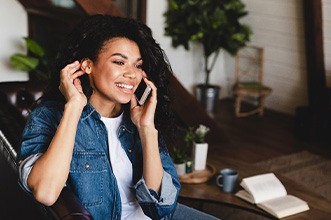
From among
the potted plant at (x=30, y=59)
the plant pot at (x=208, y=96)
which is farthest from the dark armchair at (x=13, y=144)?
the plant pot at (x=208, y=96)

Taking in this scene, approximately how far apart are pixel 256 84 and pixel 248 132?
728 mm

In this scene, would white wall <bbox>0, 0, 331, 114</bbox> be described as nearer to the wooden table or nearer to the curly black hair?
the wooden table

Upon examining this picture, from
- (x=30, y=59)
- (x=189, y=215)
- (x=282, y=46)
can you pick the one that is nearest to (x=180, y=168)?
(x=189, y=215)

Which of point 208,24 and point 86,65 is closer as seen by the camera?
point 86,65

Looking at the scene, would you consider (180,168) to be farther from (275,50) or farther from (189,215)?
(275,50)

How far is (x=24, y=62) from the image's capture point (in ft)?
13.9

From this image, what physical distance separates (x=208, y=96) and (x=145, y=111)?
142 inches

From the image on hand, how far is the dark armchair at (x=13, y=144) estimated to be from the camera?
72.3 inches

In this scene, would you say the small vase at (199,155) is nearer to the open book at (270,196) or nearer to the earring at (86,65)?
the open book at (270,196)

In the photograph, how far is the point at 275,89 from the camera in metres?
5.45

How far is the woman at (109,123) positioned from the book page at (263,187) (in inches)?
20.1

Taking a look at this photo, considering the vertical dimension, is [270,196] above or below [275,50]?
below

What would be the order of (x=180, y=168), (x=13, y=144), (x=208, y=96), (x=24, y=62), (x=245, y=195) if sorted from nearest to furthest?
1. (x=13, y=144)
2. (x=245, y=195)
3. (x=180, y=168)
4. (x=24, y=62)
5. (x=208, y=96)

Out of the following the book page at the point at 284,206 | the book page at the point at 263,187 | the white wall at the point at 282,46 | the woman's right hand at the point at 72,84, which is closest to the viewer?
the woman's right hand at the point at 72,84
